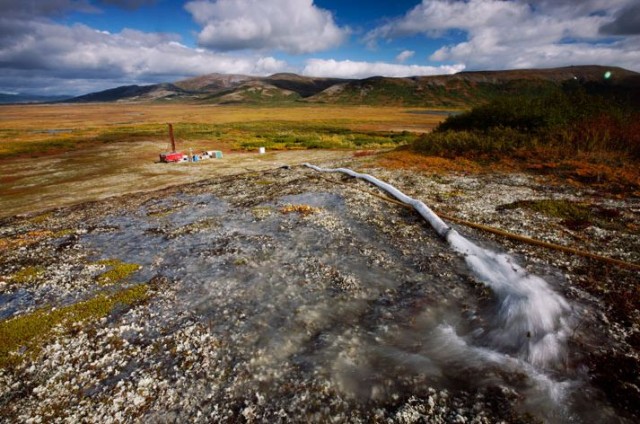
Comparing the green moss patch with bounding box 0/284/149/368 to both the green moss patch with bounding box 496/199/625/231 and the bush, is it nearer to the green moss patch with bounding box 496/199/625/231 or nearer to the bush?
the green moss patch with bounding box 496/199/625/231

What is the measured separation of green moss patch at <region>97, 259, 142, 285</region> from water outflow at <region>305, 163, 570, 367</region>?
1334 cm

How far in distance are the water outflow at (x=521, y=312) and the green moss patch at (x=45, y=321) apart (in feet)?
38.8

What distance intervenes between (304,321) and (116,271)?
8.79 metres

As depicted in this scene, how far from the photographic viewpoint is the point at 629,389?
7590 mm

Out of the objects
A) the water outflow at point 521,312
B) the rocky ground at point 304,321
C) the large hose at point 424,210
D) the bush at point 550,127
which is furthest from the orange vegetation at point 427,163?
the water outflow at point 521,312

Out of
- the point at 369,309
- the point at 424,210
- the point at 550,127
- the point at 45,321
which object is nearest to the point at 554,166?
the point at 550,127

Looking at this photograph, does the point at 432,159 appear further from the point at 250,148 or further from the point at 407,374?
the point at 250,148

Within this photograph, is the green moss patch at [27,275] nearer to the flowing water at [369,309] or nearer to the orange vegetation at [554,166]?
the flowing water at [369,309]

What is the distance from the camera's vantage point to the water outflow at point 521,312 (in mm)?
9086

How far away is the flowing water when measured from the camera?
825 cm

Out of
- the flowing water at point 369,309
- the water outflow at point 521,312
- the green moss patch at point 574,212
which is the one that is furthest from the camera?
the green moss patch at point 574,212

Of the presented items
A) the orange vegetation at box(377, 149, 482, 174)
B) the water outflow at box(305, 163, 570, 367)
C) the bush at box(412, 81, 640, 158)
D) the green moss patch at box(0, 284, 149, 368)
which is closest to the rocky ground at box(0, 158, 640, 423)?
the green moss patch at box(0, 284, 149, 368)

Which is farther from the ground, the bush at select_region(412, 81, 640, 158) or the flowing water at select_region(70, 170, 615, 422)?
the bush at select_region(412, 81, 640, 158)

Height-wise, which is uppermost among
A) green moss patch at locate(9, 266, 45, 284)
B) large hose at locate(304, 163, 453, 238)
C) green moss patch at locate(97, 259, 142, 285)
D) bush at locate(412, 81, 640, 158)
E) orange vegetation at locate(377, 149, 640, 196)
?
bush at locate(412, 81, 640, 158)
